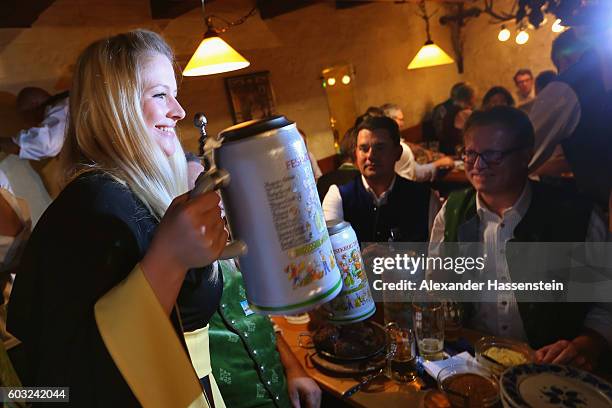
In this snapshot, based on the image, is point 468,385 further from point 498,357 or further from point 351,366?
point 351,366

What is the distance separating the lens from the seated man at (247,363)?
1.25 metres

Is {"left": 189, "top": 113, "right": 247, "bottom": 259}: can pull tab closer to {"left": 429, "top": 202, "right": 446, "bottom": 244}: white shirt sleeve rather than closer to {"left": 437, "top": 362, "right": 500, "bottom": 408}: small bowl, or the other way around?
{"left": 437, "top": 362, "right": 500, "bottom": 408}: small bowl

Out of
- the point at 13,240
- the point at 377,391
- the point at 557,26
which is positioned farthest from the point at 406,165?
the point at 13,240

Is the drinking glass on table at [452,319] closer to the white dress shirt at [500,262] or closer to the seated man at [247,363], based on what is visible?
the white dress shirt at [500,262]

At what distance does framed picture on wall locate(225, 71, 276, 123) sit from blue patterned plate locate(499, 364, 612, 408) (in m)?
3.35

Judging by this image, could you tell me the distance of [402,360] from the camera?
1.24 metres

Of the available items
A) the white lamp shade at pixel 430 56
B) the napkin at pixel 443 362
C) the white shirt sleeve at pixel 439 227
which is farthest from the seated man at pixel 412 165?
the napkin at pixel 443 362

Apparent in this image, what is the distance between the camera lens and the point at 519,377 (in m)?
1.04

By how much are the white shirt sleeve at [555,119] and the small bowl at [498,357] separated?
0.85m

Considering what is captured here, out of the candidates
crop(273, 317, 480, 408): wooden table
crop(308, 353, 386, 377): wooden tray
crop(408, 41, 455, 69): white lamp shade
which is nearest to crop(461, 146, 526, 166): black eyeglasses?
crop(273, 317, 480, 408): wooden table

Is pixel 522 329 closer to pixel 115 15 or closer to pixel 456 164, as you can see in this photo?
pixel 456 164

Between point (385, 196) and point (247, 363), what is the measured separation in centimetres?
95

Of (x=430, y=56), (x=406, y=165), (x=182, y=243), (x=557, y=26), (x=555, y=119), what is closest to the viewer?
(x=182, y=243)

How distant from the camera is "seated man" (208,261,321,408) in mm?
1254
